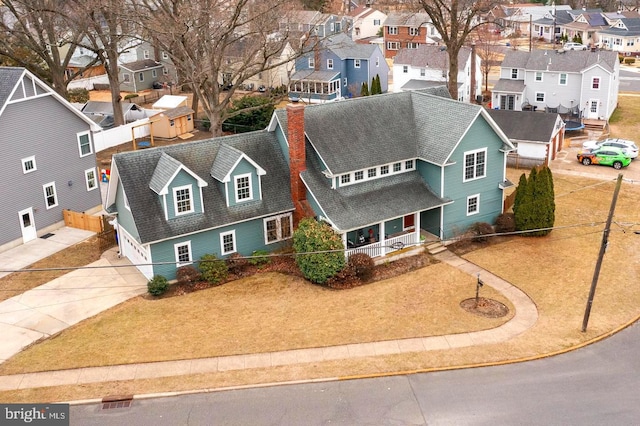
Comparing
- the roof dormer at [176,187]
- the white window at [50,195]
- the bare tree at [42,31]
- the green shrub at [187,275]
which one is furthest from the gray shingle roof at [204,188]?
the bare tree at [42,31]

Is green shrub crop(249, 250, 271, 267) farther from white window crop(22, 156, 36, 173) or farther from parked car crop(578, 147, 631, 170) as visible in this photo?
parked car crop(578, 147, 631, 170)

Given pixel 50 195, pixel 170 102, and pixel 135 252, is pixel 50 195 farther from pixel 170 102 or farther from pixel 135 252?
pixel 170 102

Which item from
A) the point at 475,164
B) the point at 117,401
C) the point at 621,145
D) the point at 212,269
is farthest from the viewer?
the point at 621,145

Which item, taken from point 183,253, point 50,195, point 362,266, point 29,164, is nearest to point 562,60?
point 362,266

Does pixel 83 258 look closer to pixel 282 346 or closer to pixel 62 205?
pixel 62 205

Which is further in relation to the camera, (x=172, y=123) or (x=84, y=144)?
(x=172, y=123)

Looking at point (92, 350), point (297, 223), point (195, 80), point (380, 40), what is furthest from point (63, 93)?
point (380, 40)
